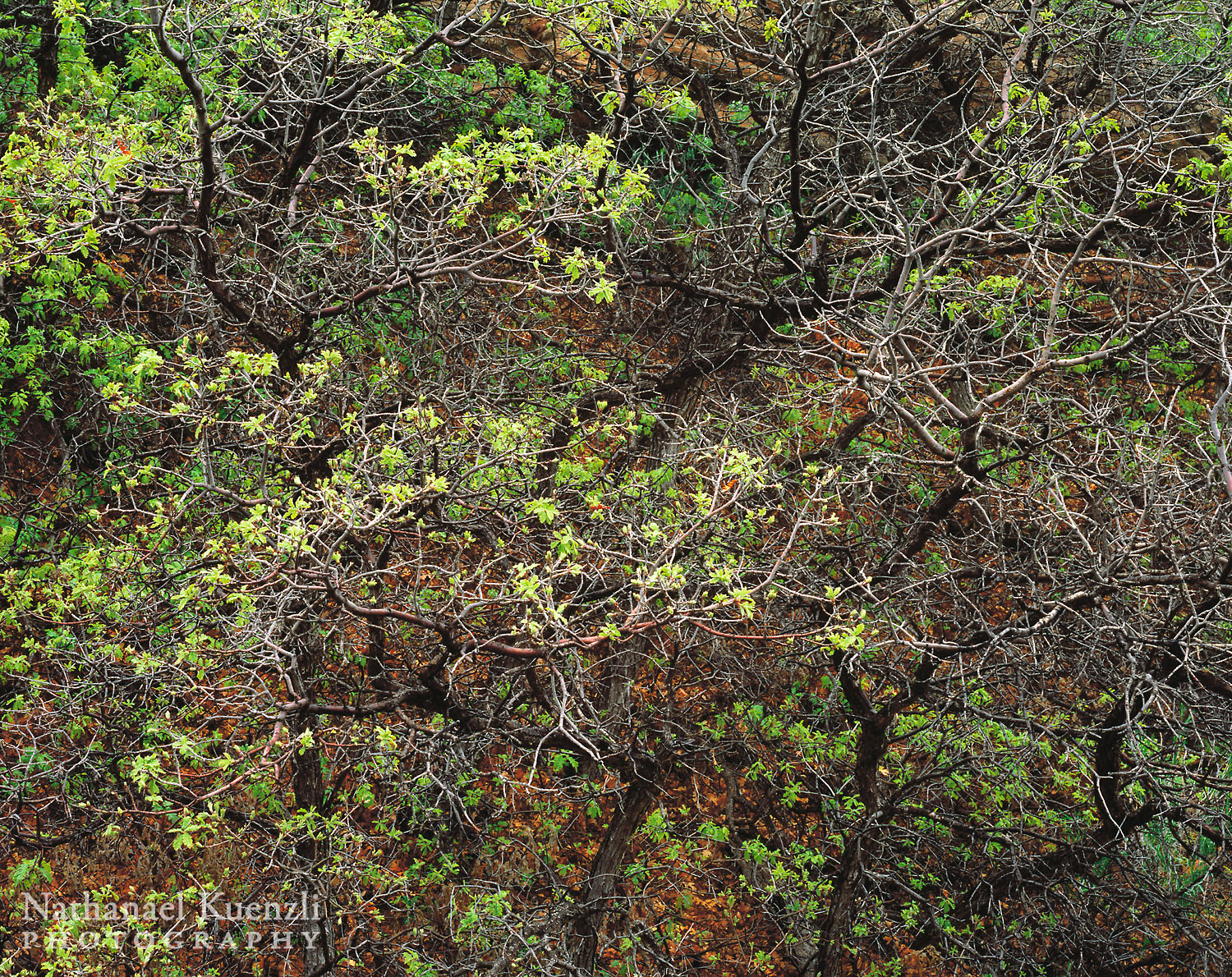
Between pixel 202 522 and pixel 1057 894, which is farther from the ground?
pixel 202 522

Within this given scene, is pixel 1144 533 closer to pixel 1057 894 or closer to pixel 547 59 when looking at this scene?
pixel 1057 894

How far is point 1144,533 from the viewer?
498 centimetres

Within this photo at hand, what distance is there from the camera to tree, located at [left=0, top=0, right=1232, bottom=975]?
4.78 m

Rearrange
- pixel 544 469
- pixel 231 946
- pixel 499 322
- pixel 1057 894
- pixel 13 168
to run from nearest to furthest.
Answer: pixel 13 168
pixel 231 946
pixel 1057 894
pixel 544 469
pixel 499 322

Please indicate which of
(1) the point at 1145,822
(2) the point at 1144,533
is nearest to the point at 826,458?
(2) the point at 1144,533

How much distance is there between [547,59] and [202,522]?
5.25m

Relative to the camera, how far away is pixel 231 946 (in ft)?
18.2

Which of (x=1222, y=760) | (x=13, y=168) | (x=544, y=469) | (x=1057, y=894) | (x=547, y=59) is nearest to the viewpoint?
(x=13, y=168)

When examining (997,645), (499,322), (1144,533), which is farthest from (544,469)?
(1144,533)

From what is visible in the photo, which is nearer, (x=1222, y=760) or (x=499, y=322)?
(x=1222, y=760)

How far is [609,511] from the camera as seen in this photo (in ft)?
17.1

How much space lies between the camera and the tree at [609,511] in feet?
15.7

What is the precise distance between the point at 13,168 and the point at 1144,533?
568cm

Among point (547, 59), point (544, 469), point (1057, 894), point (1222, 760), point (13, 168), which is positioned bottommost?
point (1057, 894)
